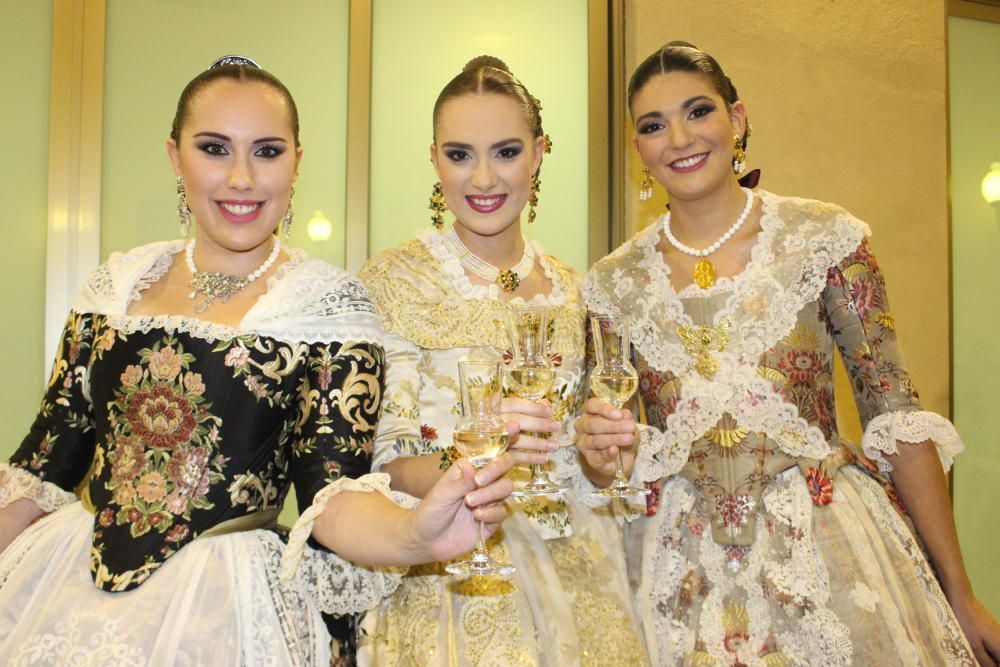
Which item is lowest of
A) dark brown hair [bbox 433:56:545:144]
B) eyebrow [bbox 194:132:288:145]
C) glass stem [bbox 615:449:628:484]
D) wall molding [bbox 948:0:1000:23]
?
glass stem [bbox 615:449:628:484]

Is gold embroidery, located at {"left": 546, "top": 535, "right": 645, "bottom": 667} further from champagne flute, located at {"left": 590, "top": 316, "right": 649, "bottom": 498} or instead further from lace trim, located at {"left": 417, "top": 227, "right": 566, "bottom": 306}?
lace trim, located at {"left": 417, "top": 227, "right": 566, "bottom": 306}

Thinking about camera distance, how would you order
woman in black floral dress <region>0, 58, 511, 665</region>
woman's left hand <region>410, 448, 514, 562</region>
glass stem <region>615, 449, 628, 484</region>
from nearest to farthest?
woman's left hand <region>410, 448, 514, 562</region> → woman in black floral dress <region>0, 58, 511, 665</region> → glass stem <region>615, 449, 628, 484</region>

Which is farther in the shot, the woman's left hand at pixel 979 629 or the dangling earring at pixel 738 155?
the dangling earring at pixel 738 155

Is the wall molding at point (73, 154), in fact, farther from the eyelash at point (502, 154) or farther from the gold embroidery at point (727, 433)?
the gold embroidery at point (727, 433)

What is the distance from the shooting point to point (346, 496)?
168cm

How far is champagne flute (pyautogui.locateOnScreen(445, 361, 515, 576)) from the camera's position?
144cm

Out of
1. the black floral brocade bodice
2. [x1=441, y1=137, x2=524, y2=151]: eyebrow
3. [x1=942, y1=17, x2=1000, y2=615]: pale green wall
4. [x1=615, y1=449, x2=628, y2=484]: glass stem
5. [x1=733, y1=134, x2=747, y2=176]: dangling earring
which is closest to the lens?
the black floral brocade bodice

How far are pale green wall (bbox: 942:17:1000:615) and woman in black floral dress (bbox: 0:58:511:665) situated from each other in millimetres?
3745

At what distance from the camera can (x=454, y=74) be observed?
3.81 metres

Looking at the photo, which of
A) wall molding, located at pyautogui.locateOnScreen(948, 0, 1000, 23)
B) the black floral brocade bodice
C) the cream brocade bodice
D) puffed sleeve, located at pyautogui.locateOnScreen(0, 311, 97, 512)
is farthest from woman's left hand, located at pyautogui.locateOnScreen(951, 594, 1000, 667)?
wall molding, located at pyautogui.locateOnScreen(948, 0, 1000, 23)

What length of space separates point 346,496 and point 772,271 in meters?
1.14

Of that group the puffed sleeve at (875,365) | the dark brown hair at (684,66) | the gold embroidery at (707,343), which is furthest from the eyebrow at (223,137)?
the puffed sleeve at (875,365)

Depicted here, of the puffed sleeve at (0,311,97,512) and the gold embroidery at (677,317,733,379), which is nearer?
the puffed sleeve at (0,311,97,512)

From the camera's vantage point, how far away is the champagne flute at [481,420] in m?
1.44
